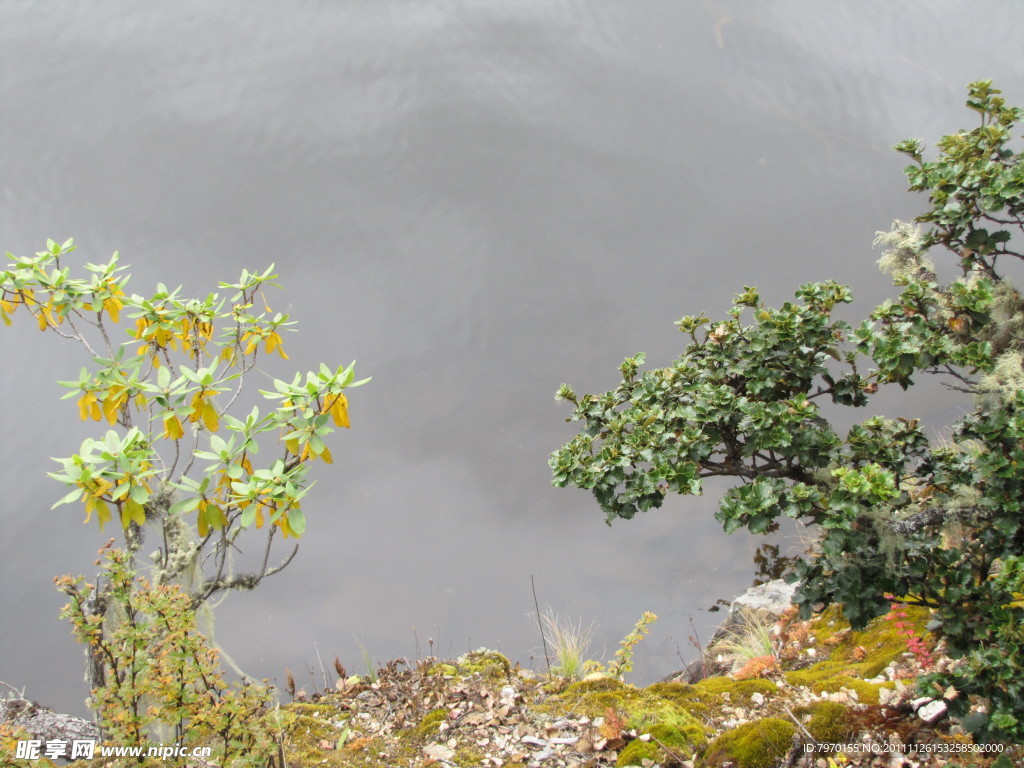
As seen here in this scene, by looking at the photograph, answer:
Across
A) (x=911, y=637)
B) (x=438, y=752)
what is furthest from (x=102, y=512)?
(x=911, y=637)

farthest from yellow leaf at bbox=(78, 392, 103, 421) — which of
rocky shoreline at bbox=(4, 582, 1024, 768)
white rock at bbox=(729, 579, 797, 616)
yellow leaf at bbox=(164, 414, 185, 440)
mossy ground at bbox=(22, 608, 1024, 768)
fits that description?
white rock at bbox=(729, 579, 797, 616)

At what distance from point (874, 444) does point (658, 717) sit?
1582 millimetres

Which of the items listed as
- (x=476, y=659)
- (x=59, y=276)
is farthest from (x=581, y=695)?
(x=59, y=276)

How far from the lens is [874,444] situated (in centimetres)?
256

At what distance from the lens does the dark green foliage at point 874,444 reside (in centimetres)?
229

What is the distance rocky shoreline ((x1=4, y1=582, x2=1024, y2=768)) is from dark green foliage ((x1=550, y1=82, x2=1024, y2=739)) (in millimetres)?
361

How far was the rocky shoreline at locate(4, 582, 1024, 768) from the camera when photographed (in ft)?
9.31

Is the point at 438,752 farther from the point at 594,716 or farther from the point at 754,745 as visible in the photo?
the point at 754,745

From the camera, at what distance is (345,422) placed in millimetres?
2701

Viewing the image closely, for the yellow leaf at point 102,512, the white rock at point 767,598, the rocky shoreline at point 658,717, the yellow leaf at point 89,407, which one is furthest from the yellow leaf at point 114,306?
the white rock at point 767,598

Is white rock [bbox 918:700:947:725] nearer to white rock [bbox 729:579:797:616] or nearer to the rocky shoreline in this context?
the rocky shoreline

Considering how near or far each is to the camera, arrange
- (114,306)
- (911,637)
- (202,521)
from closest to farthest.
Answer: (202,521), (114,306), (911,637)

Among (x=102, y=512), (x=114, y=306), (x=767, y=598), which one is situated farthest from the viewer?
(x=767, y=598)

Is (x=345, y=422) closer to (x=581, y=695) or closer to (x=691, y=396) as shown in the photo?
(x=691, y=396)
